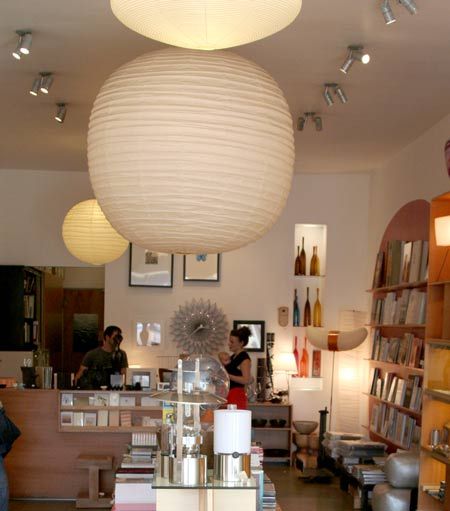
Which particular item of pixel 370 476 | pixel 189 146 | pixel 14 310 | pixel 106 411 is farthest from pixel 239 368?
pixel 189 146

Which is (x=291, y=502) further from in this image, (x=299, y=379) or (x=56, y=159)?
(x=56, y=159)

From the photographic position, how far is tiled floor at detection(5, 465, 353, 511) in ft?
26.1

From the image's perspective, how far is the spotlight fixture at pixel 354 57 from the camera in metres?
5.67

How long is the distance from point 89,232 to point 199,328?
3.30 m

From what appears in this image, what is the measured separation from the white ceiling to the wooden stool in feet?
9.89

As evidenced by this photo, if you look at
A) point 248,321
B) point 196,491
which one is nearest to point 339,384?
point 248,321

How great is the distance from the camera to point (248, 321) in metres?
10.9

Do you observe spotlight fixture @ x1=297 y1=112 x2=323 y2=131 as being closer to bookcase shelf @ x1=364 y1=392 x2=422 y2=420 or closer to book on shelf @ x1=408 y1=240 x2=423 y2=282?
book on shelf @ x1=408 y1=240 x2=423 y2=282

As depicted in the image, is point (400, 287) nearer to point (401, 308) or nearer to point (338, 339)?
point (401, 308)

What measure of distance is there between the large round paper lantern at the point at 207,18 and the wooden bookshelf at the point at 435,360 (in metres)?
4.34

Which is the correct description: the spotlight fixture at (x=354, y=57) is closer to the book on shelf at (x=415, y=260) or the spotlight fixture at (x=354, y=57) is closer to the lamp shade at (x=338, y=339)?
the book on shelf at (x=415, y=260)

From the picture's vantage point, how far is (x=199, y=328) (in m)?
10.7

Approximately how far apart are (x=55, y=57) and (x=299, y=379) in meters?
5.78

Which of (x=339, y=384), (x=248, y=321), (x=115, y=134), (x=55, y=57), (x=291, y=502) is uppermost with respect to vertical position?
(x=55, y=57)
